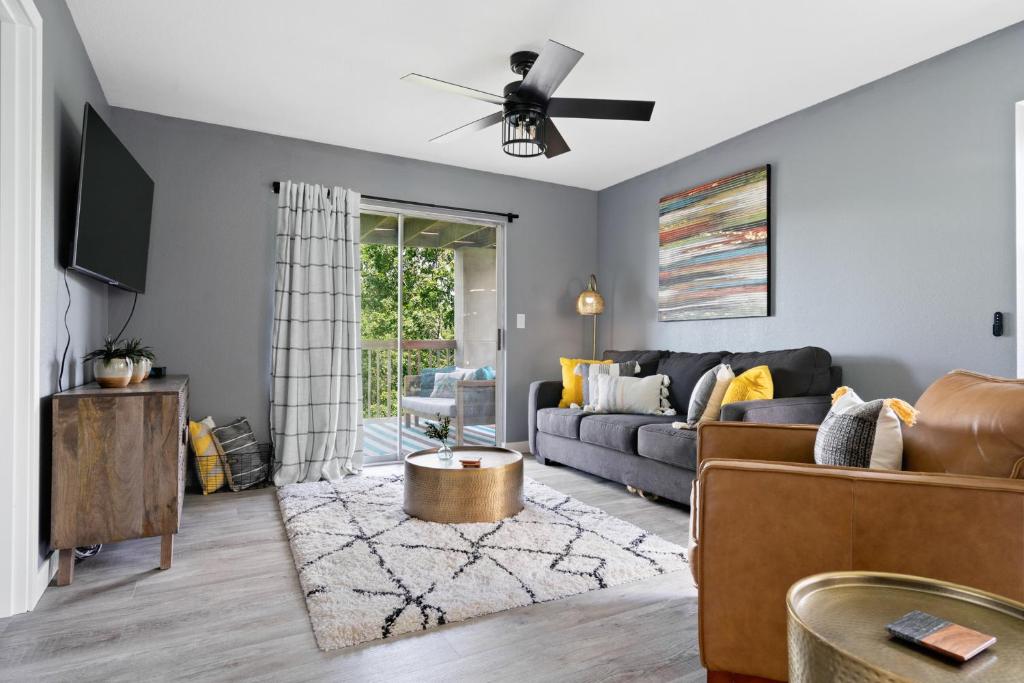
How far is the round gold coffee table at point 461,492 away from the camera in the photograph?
2.93m

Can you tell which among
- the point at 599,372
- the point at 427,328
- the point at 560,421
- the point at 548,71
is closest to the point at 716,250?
the point at 599,372

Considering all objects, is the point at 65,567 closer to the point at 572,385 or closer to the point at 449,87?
the point at 449,87

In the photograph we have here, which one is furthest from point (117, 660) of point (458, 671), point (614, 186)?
point (614, 186)

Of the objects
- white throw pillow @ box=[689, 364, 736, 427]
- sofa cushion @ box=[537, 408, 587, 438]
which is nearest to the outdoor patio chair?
sofa cushion @ box=[537, 408, 587, 438]

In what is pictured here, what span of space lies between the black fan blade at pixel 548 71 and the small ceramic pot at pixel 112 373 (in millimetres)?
2169

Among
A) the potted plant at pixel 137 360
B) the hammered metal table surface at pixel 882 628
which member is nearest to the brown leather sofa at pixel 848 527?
the hammered metal table surface at pixel 882 628

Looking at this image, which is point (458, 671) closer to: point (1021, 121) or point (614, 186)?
point (1021, 121)

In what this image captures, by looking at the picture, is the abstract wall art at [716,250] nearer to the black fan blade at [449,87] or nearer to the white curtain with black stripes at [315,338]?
the black fan blade at [449,87]

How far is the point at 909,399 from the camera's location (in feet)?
9.99

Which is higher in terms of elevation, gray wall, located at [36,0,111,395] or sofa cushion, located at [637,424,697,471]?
gray wall, located at [36,0,111,395]

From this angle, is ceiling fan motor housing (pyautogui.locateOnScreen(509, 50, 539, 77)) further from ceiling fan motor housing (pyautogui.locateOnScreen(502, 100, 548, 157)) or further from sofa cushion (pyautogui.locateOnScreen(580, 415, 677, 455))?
sofa cushion (pyautogui.locateOnScreen(580, 415, 677, 455))

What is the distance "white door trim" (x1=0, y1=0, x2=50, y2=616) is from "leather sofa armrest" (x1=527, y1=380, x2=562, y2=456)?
3134 millimetres

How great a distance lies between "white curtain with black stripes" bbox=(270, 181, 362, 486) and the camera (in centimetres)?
397

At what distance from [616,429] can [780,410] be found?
3.32 feet
